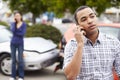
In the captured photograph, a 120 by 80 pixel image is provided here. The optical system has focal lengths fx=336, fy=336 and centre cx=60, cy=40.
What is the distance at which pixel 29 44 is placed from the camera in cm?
827

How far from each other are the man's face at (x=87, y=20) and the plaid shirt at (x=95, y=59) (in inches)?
3.6

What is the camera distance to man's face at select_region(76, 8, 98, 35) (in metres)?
2.48

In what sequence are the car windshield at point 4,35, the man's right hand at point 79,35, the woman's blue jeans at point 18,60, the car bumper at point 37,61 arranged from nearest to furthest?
the man's right hand at point 79,35 < the woman's blue jeans at point 18,60 < the car bumper at point 37,61 < the car windshield at point 4,35

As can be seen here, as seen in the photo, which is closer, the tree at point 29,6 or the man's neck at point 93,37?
the man's neck at point 93,37

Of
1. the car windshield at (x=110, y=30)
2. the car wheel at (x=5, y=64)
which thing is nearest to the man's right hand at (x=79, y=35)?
the car windshield at (x=110, y=30)

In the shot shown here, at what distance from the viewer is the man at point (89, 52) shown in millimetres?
2445

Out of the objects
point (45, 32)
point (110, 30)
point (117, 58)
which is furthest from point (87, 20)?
point (45, 32)

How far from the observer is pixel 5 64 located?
8055 mm

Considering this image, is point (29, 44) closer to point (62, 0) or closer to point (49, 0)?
point (62, 0)

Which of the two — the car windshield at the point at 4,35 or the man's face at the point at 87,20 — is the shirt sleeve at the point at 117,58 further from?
the car windshield at the point at 4,35

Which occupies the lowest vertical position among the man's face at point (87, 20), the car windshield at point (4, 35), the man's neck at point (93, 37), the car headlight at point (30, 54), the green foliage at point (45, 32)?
the green foliage at point (45, 32)

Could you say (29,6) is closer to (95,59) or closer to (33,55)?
(33,55)

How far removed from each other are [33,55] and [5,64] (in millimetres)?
764

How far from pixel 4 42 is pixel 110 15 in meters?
32.1
